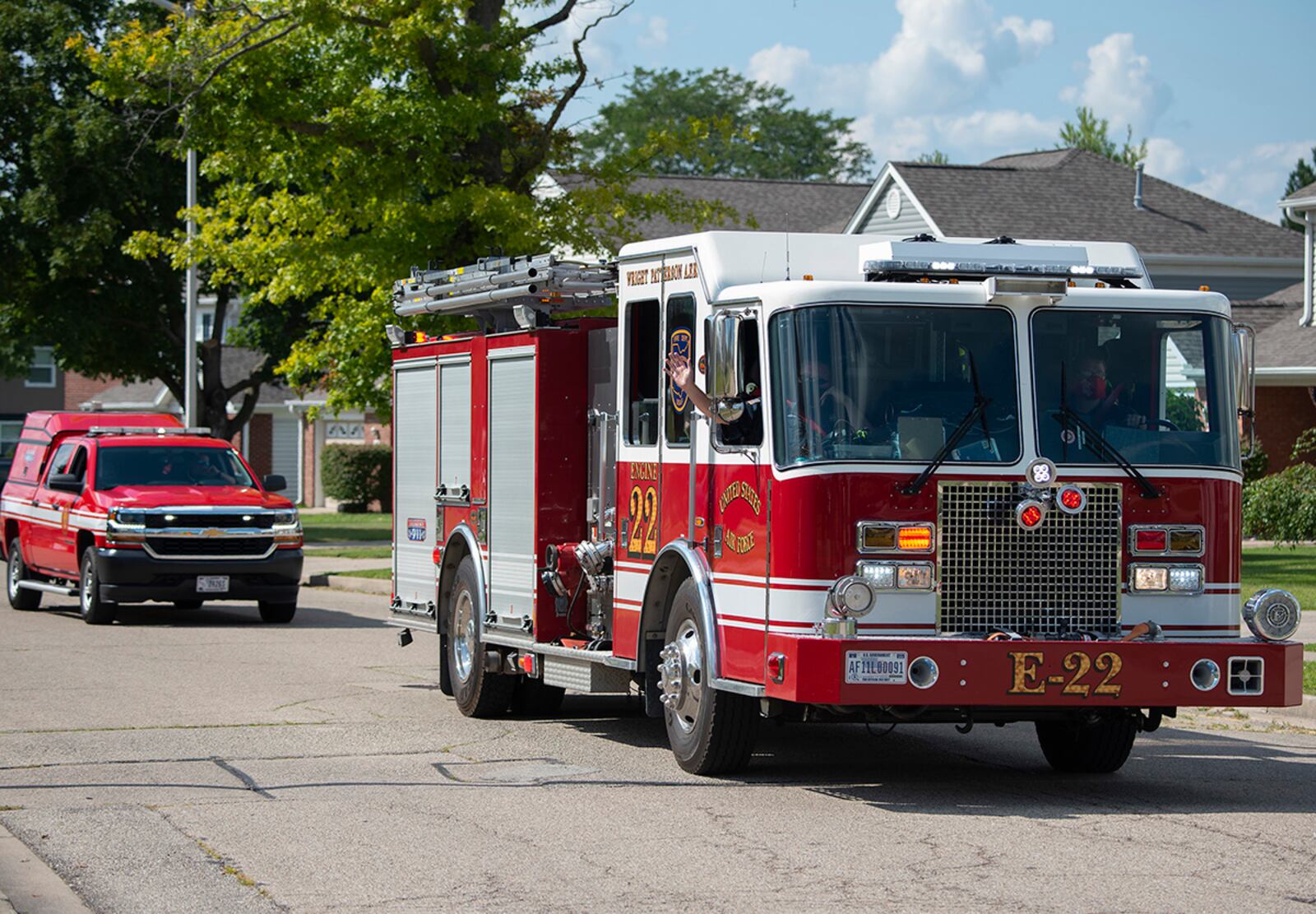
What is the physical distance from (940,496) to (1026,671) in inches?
37.4

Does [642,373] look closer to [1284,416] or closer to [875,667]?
[875,667]

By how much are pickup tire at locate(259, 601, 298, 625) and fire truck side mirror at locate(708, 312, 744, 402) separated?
1201cm

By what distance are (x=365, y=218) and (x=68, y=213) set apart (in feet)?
51.8

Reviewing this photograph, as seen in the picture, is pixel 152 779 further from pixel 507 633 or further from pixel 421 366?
pixel 421 366

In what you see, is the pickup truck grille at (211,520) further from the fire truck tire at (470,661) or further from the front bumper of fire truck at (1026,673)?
the front bumper of fire truck at (1026,673)

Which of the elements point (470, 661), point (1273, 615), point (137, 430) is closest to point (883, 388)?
point (1273, 615)

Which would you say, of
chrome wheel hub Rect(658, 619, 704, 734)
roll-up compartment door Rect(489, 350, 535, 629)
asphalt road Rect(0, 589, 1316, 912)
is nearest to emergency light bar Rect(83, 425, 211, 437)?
asphalt road Rect(0, 589, 1316, 912)

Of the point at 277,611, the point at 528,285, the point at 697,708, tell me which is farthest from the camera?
the point at 277,611

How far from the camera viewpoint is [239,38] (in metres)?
24.2

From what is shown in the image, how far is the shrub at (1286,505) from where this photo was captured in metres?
29.7

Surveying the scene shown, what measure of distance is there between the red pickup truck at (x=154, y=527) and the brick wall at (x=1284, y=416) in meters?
19.5

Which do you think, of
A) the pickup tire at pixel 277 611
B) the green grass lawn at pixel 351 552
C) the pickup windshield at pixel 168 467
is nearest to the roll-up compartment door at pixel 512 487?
the pickup tire at pixel 277 611

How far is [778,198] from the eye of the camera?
168 ft

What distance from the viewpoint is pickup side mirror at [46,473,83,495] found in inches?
836
